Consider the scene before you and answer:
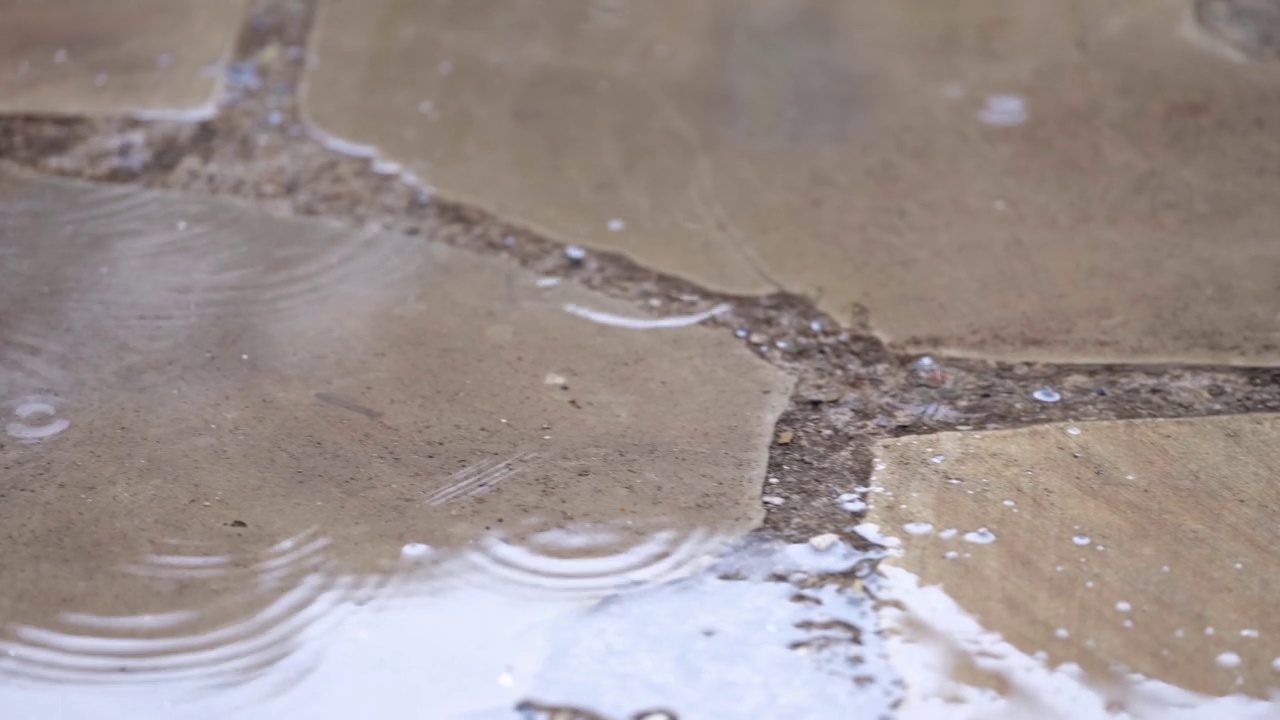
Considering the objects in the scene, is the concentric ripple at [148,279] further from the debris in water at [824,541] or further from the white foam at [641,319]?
the debris in water at [824,541]

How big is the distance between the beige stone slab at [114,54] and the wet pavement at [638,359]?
0.5 inches

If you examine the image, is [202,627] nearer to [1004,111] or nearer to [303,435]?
[303,435]

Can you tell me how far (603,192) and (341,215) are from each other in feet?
1.68

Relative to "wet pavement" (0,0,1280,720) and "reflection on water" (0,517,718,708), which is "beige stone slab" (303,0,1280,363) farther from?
"reflection on water" (0,517,718,708)

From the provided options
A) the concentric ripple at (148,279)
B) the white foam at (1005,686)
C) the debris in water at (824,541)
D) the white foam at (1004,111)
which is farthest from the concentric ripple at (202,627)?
the white foam at (1004,111)

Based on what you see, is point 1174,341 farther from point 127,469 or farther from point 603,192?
point 127,469

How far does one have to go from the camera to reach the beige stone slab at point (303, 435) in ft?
4.69

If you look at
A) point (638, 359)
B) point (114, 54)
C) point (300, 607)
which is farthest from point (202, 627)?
point (114, 54)

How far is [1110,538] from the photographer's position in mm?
1486

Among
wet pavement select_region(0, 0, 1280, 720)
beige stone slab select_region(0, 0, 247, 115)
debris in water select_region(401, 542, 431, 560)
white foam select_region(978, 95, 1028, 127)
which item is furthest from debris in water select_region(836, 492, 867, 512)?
beige stone slab select_region(0, 0, 247, 115)

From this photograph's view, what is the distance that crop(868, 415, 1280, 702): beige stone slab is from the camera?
1.35 metres

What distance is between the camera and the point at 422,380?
178 centimetres

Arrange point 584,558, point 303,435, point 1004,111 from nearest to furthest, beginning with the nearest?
point 584,558, point 303,435, point 1004,111

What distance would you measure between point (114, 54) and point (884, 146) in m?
1.79
